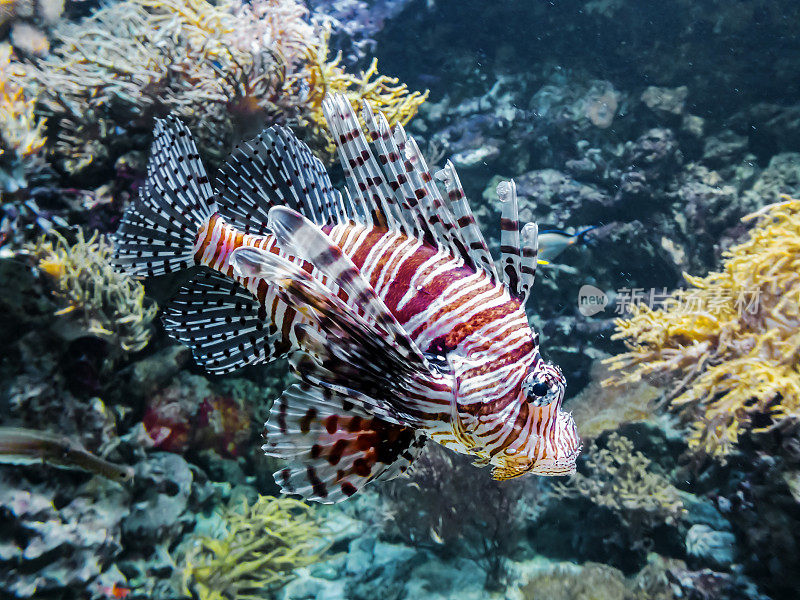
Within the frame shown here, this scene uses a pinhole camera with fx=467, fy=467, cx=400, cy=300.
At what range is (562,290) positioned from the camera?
606cm

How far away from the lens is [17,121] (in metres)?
3.51

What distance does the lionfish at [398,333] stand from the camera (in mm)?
1134

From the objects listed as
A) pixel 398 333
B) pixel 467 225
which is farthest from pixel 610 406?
pixel 398 333

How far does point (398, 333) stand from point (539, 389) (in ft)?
1.35

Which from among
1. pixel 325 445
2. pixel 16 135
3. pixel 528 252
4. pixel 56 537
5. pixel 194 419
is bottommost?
pixel 56 537

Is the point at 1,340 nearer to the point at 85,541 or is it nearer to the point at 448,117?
the point at 85,541

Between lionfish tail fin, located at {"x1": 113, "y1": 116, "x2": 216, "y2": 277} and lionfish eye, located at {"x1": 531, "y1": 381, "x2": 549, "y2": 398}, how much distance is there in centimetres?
153

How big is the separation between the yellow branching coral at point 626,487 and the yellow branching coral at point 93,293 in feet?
13.0

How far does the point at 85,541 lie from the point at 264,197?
2.70 m

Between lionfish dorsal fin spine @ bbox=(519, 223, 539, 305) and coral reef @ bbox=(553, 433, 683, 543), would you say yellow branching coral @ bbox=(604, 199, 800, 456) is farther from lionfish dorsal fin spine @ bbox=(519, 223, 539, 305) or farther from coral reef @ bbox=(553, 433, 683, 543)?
lionfish dorsal fin spine @ bbox=(519, 223, 539, 305)

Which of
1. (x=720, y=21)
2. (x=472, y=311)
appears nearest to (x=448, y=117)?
(x=720, y=21)

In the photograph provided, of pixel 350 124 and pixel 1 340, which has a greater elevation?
pixel 350 124

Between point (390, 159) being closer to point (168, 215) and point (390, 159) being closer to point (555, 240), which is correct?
point (168, 215)

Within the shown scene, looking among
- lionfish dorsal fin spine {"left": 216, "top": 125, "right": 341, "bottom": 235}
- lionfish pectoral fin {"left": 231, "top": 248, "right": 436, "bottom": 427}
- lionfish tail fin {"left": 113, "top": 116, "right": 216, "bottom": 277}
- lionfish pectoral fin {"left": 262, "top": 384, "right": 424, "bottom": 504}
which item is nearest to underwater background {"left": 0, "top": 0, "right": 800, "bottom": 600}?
lionfish tail fin {"left": 113, "top": 116, "right": 216, "bottom": 277}
